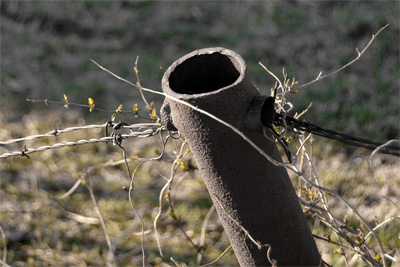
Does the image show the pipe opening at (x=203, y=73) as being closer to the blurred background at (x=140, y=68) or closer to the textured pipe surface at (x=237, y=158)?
the textured pipe surface at (x=237, y=158)

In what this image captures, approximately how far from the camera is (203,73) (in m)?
1.61

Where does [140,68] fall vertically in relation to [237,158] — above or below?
below

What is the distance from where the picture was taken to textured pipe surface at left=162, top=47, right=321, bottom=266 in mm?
1406

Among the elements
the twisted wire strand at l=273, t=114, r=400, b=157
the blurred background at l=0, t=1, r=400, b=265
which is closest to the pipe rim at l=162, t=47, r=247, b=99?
the twisted wire strand at l=273, t=114, r=400, b=157

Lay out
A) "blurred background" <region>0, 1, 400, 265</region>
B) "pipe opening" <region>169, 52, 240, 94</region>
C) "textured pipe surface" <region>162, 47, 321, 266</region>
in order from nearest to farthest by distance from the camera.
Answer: "textured pipe surface" <region>162, 47, 321, 266</region> → "pipe opening" <region>169, 52, 240, 94</region> → "blurred background" <region>0, 1, 400, 265</region>

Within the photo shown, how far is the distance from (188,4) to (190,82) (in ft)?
14.8

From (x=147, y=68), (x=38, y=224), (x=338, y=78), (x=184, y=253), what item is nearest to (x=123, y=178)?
(x=38, y=224)

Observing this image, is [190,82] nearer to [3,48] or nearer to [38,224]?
[38,224]

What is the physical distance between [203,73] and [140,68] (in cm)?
352

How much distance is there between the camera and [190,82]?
5.31ft

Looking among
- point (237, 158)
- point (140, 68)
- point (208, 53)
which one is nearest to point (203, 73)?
point (208, 53)

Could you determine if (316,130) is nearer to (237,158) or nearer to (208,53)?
(237,158)

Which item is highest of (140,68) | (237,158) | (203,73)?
(203,73)

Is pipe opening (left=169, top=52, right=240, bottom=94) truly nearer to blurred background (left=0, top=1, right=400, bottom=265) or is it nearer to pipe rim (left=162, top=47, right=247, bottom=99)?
pipe rim (left=162, top=47, right=247, bottom=99)
